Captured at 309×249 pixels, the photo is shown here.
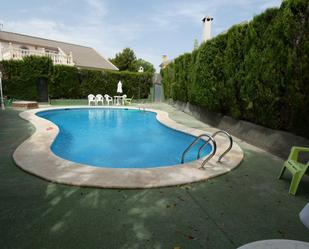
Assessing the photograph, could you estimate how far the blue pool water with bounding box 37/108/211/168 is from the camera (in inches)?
269

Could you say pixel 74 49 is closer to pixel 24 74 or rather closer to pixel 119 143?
pixel 24 74

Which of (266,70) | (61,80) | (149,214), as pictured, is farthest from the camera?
(61,80)

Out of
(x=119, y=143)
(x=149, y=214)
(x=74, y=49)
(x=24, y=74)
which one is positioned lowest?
(x=119, y=143)

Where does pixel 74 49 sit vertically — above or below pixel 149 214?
above

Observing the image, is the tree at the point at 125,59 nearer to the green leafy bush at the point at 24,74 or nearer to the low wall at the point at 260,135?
the green leafy bush at the point at 24,74

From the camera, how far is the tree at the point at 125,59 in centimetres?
4797

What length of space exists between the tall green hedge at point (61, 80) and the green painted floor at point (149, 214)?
53.7 feet

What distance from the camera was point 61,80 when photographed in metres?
19.2

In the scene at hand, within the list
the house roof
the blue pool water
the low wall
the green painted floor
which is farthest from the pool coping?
the house roof

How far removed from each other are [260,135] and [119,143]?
212 inches

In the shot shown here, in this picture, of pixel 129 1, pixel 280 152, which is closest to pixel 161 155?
pixel 280 152

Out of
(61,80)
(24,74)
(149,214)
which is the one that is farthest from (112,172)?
(61,80)

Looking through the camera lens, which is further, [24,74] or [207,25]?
[207,25]

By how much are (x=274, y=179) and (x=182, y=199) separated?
7.22 feet
